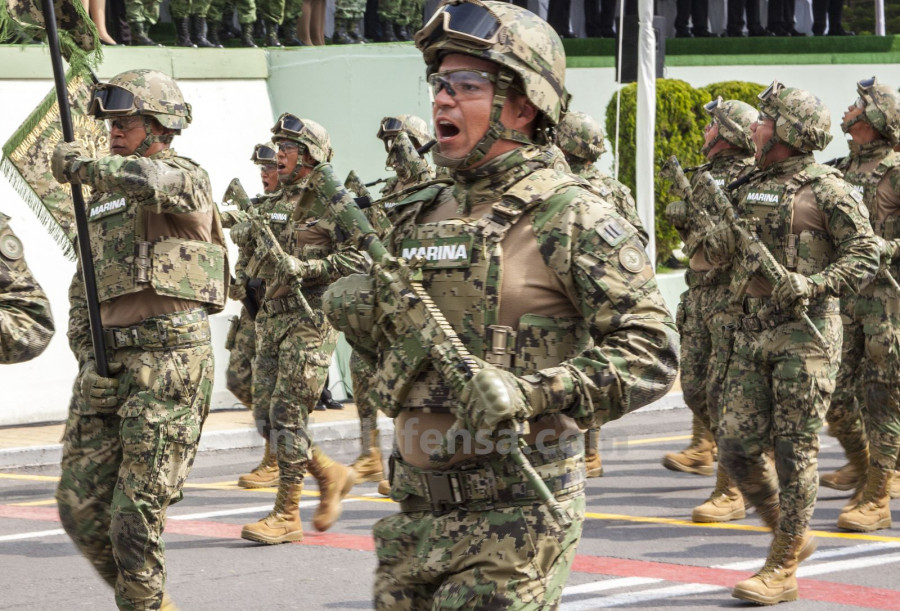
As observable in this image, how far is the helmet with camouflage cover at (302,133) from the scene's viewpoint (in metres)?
9.55

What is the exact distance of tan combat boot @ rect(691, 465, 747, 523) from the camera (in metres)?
9.27

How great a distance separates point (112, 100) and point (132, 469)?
5.47 feet

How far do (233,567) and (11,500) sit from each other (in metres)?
2.85

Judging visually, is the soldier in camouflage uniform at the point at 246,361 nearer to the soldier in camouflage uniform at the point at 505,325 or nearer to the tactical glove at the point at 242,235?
the tactical glove at the point at 242,235

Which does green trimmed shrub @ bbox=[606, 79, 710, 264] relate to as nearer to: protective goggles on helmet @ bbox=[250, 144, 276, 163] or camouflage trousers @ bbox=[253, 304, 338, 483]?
protective goggles on helmet @ bbox=[250, 144, 276, 163]

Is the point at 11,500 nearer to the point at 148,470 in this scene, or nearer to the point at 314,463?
the point at 314,463

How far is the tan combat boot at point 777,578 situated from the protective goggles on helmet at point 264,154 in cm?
537

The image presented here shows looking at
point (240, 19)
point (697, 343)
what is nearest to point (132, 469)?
point (697, 343)

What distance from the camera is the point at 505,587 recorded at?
3.82 m

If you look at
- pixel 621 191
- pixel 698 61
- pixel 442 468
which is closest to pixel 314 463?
pixel 621 191

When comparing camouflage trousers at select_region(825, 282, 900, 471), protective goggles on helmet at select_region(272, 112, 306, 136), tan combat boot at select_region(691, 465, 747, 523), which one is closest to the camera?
tan combat boot at select_region(691, 465, 747, 523)

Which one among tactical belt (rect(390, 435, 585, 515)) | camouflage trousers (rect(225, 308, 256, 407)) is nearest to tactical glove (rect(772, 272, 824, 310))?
tactical belt (rect(390, 435, 585, 515))

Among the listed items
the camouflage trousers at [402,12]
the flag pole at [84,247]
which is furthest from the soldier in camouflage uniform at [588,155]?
the camouflage trousers at [402,12]

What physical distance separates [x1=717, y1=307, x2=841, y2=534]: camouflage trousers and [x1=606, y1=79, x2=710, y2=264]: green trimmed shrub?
1104 centimetres
